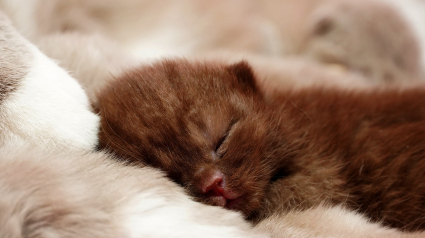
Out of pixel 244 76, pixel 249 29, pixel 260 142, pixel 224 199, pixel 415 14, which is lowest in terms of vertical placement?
pixel 224 199

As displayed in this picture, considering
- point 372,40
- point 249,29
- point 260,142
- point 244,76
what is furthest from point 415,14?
point 260,142

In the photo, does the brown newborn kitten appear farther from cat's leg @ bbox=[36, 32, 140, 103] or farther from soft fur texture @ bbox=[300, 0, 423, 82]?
soft fur texture @ bbox=[300, 0, 423, 82]

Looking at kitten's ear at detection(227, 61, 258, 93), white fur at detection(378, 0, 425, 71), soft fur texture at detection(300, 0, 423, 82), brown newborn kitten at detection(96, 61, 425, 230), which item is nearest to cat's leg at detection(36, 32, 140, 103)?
brown newborn kitten at detection(96, 61, 425, 230)

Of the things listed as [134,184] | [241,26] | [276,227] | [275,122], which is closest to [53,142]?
[134,184]

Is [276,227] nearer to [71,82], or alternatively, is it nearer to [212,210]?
[212,210]

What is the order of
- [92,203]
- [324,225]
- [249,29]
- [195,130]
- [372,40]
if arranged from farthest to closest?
[249,29] < [372,40] < [195,130] < [324,225] < [92,203]

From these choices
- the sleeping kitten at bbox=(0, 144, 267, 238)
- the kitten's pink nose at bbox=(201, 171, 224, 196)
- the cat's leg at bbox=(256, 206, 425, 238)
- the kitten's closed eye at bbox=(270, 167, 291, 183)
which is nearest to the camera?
the sleeping kitten at bbox=(0, 144, 267, 238)

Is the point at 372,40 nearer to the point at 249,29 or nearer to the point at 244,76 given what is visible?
the point at 249,29
